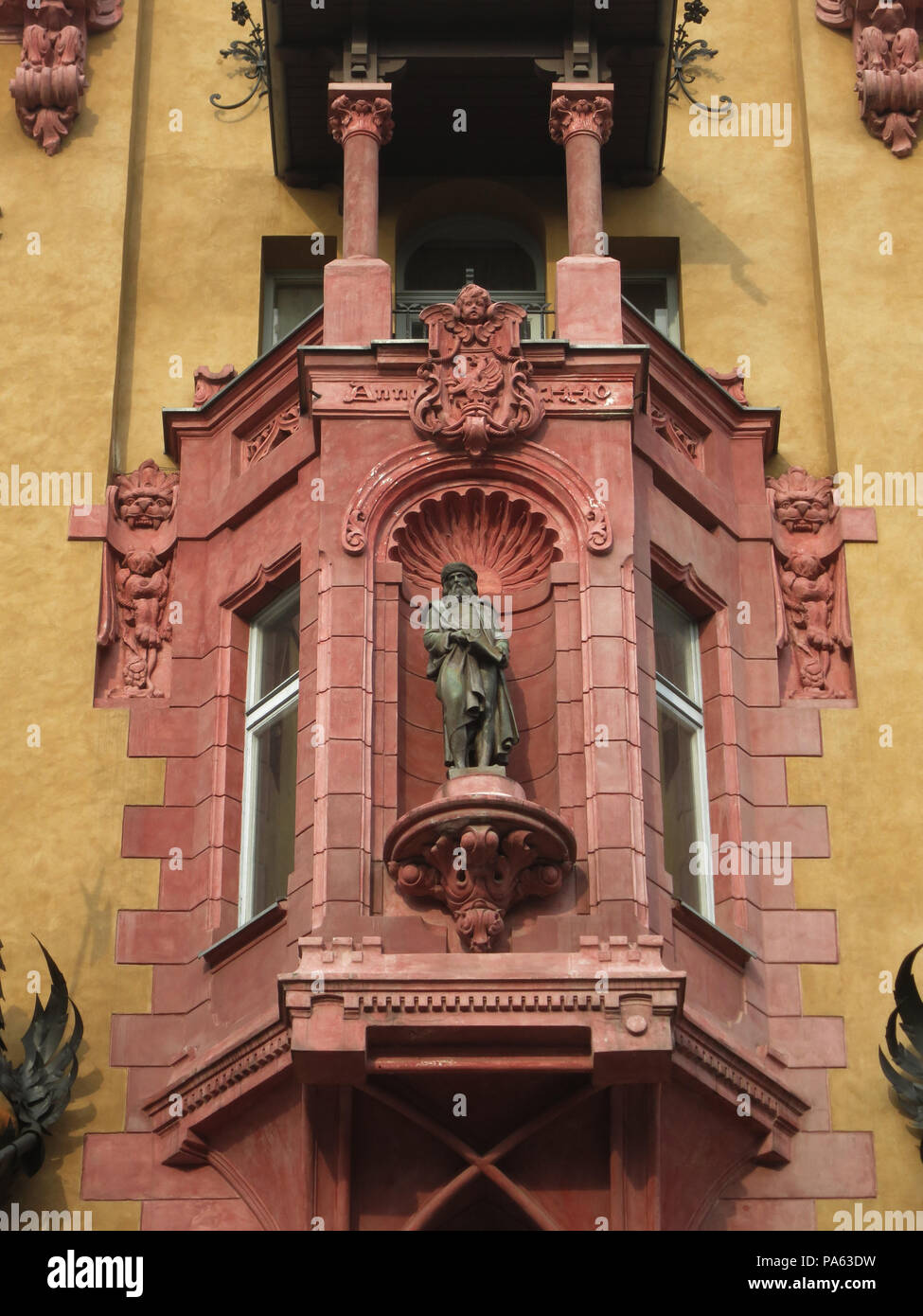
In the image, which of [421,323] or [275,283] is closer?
[421,323]

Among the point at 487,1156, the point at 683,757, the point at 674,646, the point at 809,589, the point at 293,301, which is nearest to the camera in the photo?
the point at 487,1156

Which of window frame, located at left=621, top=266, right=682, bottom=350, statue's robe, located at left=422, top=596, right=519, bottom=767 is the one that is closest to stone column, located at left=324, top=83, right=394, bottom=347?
statue's robe, located at left=422, top=596, right=519, bottom=767

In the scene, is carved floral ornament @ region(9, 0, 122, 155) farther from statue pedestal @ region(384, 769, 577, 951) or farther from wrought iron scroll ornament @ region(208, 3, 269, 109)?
statue pedestal @ region(384, 769, 577, 951)

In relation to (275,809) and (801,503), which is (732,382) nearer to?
(801,503)

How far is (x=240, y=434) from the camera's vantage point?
792 inches

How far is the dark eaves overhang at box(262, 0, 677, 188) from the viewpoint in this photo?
20.5 meters

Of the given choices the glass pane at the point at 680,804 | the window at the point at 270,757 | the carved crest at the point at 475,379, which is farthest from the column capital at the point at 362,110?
the glass pane at the point at 680,804

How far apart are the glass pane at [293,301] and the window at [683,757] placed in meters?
4.44

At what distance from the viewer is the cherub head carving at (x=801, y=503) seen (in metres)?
20.0

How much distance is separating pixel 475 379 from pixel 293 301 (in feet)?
12.9

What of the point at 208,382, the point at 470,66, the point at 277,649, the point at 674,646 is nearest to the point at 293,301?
the point at 208,382

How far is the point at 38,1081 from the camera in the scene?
17406 millimetres

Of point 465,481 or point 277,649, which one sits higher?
point 465,481

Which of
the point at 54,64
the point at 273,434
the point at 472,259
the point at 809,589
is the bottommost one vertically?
the point at 809,589
